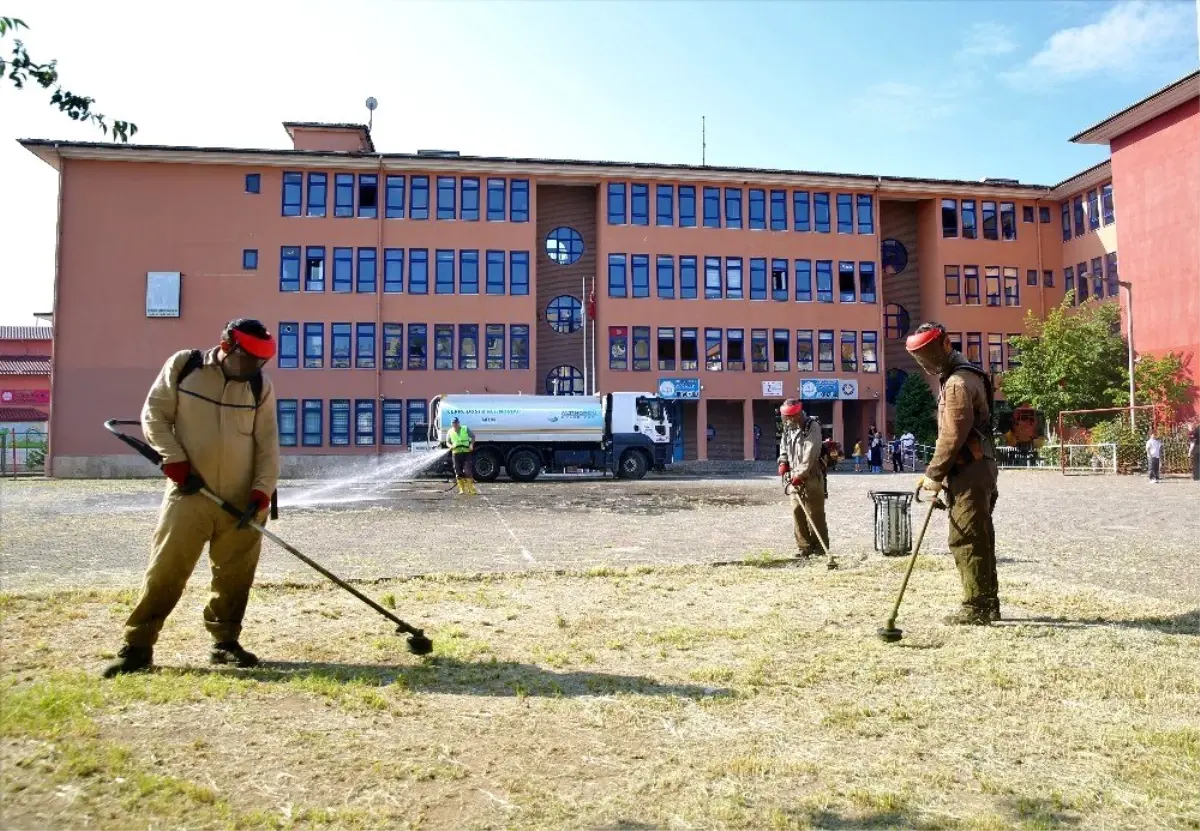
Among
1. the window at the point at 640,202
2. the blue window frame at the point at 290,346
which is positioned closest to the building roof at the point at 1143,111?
the window at the point at 640,202

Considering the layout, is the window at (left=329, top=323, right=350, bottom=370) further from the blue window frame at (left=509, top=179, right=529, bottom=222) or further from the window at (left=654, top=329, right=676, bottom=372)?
the window at (left=654, top=329, right=676, bottom=372)

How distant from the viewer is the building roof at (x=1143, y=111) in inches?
1214

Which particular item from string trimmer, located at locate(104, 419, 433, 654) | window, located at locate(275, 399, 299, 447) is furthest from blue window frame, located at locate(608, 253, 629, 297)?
string trimmer, located at locate(104, 419, 433, 654)

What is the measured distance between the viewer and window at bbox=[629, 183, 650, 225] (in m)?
40.7

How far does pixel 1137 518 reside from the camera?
567 inches

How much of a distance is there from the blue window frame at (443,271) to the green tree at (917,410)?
72.9ft

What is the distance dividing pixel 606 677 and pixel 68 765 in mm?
2585

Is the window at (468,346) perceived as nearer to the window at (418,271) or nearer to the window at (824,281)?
the window at (418,271)

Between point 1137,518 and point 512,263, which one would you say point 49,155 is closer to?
point 512,263

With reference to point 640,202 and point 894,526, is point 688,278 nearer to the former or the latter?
point 640,202

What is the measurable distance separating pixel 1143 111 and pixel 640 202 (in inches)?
817

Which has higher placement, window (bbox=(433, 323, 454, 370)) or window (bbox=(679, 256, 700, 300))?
window (bbox=(679, 256, 700, 300))

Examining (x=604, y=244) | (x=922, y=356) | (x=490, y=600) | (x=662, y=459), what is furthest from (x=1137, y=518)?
(x=604, y=244)

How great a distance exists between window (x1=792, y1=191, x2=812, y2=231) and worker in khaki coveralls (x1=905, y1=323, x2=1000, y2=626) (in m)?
37.8
